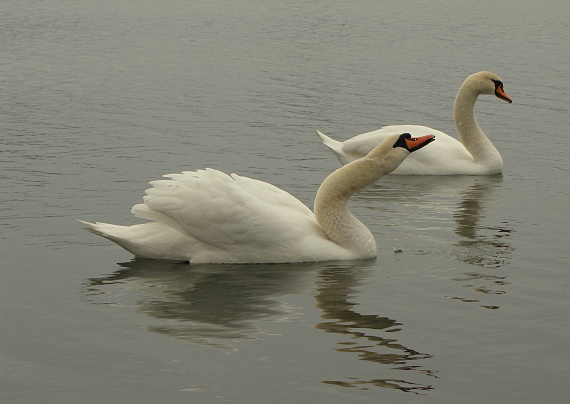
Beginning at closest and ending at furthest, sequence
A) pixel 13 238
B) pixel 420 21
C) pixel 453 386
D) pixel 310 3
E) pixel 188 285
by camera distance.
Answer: pixel 453 386
pixel 188 285
pixel 13 238
pixel 420 21
pixel 310 3

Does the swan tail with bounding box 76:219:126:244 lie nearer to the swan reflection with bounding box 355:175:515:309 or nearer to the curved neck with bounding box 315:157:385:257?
the curved neck with bounding box 315:157:385:257

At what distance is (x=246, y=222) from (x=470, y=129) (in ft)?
24.9

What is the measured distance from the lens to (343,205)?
11.7m

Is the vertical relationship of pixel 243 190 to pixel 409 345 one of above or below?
above

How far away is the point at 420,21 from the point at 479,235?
1332 inches

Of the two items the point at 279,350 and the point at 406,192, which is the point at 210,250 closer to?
the point at 279,350

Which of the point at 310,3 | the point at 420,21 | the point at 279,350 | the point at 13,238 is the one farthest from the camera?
the point at 310,3

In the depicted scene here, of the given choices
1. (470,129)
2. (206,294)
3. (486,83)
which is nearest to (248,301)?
(206,294)

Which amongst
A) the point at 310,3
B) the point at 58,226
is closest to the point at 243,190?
the point at 58,226

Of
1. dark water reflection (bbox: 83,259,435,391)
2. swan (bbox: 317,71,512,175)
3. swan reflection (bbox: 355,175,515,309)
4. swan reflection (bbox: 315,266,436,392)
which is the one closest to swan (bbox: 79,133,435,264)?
dark water reflection (bbox: 83,259,435,391)

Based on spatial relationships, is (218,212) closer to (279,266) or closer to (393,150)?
(279,266)

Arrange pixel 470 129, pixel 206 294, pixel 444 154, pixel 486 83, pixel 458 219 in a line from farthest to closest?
pixel 486 83, pixel 470 129, pixel 444 154, pixel 458 219, pixel 206 294

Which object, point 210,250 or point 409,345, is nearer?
point 409,345

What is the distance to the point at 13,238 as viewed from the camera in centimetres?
1229
